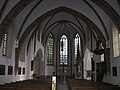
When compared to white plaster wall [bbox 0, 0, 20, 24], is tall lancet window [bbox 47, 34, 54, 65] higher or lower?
lower

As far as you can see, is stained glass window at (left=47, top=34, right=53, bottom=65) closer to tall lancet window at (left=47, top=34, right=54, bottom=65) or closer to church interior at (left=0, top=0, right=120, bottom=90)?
tall lancet window at (left=47, top=34, right=54, bottom=65)

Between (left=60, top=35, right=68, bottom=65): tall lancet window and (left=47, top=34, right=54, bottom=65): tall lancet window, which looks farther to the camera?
(left=60, top=35, right=68, bottom=65): tall lancet window

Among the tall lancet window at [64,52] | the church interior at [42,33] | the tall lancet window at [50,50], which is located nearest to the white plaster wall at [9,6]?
the church interior at [42,33]

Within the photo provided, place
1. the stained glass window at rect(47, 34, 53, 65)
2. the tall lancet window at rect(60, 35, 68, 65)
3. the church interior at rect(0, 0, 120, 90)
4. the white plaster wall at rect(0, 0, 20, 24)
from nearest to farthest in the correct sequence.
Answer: the church interior at rect(0, 0, 120, 90)
the white plaster wall at rect(0, 0, 20, 24)
the stained glass window at rect(47, 34, 53, 65)
the tall lancet window at rect(60, 35, 68, 65)

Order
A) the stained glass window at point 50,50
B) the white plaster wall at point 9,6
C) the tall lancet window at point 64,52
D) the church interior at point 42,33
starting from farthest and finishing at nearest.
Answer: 1. the tall lancet window at point 64,52
2. the stained glass window at point 50,50
3. the white plaster wall at point 9,6
4. the church interior at point 42,33

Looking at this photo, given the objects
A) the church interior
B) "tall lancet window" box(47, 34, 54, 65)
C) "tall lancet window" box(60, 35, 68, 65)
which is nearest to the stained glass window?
"tall lancet window" box(47, 34, 54, 65)

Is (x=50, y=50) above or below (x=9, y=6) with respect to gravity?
below

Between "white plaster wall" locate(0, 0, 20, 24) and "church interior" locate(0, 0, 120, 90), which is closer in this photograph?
"church interior" locate(0, 0, 120, 90)

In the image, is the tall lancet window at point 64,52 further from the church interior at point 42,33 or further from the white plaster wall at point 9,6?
the white plaster wall at point 9,6

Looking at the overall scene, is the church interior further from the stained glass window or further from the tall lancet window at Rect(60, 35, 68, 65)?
the tall lancet window at Rect(60, 35, 68, 65)

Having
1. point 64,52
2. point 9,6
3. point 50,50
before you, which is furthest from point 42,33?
point 9,6

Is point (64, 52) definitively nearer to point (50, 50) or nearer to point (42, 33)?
point (50, 50)

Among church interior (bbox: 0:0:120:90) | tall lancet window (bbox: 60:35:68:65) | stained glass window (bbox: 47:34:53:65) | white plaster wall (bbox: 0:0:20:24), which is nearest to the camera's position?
church interior (bbox: 0:0:120:90)

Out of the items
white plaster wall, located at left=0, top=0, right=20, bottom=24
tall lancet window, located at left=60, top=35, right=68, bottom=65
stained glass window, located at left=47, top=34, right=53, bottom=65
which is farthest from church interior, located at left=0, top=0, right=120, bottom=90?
tall lancet window, located at left=60, top=35, right=68, bottom=65
